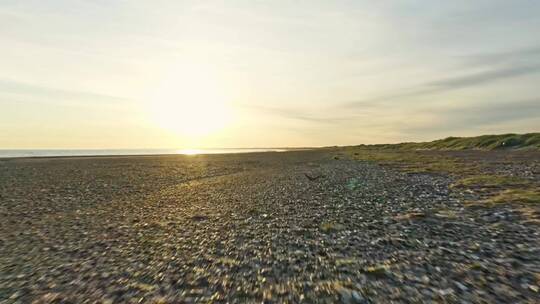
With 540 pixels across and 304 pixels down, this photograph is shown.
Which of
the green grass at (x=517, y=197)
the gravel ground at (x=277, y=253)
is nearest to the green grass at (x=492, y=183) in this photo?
the green grass at (x=517, y=197)

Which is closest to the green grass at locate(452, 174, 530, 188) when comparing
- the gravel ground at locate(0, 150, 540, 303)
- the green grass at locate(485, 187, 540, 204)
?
the green grass at locate(485, 187, 540, 204)

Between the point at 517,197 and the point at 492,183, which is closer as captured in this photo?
the point at 517,197

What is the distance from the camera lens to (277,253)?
922 centimetres

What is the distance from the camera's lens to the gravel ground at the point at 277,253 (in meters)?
6.69

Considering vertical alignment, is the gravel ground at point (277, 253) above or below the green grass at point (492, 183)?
below

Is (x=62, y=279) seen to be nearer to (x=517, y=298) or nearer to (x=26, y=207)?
Answer: (x=517, y=298)

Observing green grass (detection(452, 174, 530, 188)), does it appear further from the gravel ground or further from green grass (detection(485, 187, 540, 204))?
the gravel ground

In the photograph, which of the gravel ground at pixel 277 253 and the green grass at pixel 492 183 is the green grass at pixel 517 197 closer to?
the gravel ground at pixel 277 253

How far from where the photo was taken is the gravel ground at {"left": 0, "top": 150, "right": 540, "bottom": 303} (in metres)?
6.69

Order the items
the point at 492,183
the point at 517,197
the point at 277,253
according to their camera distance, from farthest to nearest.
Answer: the point at 492,183
the point at 517,197
the point at 277,253

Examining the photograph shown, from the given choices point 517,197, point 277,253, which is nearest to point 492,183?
point 517,197

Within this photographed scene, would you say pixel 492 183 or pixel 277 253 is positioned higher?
pixel 492 183

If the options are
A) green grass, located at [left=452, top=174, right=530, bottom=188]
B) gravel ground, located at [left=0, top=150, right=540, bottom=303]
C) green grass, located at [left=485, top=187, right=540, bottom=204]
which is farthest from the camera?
green grass, located at [left=452, top=174, right=530, bottom=188]

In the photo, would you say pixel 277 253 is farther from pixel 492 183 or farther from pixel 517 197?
pixel 492 183
